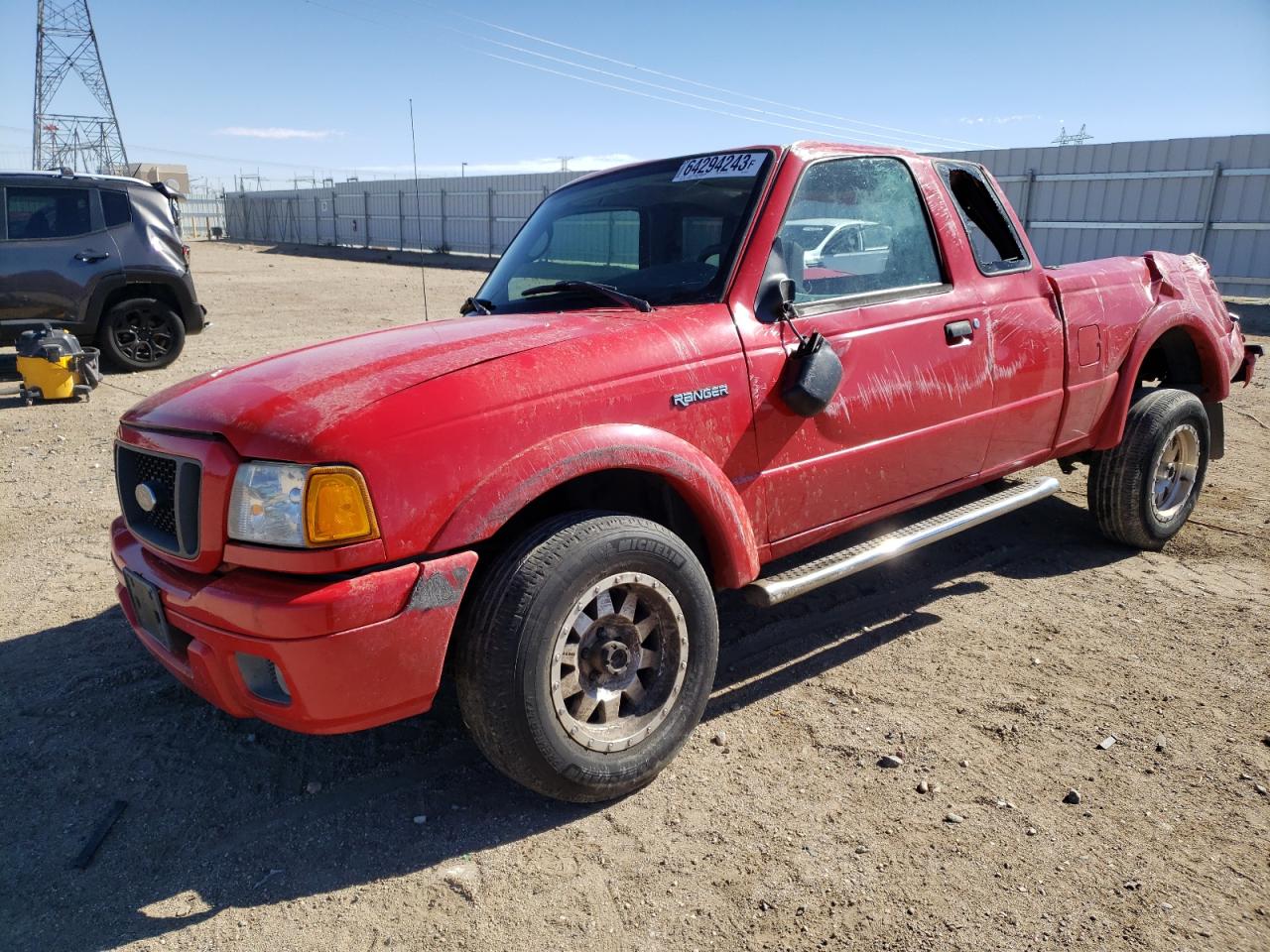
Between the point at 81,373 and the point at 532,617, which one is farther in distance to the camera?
the point at 81,373

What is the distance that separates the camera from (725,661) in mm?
3611

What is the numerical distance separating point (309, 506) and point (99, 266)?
863 centimetres

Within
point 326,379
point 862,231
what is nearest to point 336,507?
point 326,379

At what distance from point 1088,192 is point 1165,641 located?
16306 millimetres

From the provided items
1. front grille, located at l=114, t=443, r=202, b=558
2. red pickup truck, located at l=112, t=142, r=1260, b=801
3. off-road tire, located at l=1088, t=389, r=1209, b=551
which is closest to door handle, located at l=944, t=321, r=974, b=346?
red pickup truck, located at l=112, t=142, r=1260, b=801

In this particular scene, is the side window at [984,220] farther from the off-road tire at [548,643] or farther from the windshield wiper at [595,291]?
the off-road tire at [548,643]

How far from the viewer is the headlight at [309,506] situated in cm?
225

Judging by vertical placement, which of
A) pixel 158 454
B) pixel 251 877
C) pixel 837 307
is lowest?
pixel 251 877

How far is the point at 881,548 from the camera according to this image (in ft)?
11.0

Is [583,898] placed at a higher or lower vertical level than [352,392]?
lower

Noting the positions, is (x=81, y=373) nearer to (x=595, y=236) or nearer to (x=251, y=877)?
(x=595, y=236)

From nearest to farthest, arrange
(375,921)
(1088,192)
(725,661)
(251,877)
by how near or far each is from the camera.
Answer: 1. (375,921)
2. (251,877)
3. (725,661)
4. (1088,192)

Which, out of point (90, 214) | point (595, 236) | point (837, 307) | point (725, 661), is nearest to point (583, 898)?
point (725, 661)

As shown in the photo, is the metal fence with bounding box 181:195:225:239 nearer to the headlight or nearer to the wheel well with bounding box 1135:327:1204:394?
the wheel well with bounding box 1135:327:1204:394
